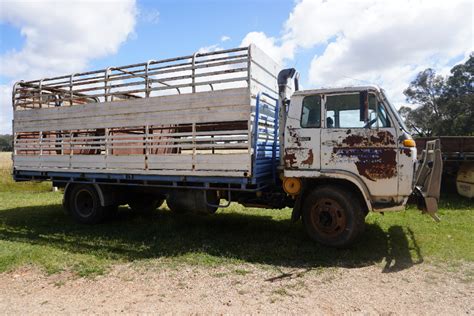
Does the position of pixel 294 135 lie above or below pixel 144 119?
below

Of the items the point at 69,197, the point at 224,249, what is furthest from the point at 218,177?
the point at 69,197

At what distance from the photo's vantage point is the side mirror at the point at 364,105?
5.24 m

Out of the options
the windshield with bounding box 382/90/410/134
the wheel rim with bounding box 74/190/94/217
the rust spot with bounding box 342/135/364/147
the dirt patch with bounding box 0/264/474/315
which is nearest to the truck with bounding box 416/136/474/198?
the windshield with bounding box 382/90/410/134

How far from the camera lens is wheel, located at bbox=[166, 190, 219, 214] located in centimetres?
662

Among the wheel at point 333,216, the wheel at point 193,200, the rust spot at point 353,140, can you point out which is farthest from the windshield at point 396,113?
the wheel at point 193,200

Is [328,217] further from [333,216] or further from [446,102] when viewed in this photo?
[446,102]

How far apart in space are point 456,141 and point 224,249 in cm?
774

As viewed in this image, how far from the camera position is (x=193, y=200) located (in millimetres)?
6723

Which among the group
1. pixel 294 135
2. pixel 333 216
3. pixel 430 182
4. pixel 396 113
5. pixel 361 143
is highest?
pixel 396 113

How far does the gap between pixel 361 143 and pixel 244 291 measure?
2.75m

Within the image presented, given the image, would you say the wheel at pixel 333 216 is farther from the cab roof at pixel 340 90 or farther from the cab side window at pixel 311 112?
the cab roof at pixel 340 90

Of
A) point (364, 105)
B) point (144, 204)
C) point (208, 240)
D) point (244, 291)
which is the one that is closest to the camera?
point (244, 291)

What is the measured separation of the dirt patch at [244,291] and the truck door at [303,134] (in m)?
1.67

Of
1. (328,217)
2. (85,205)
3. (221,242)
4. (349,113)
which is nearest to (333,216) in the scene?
(328,217)
